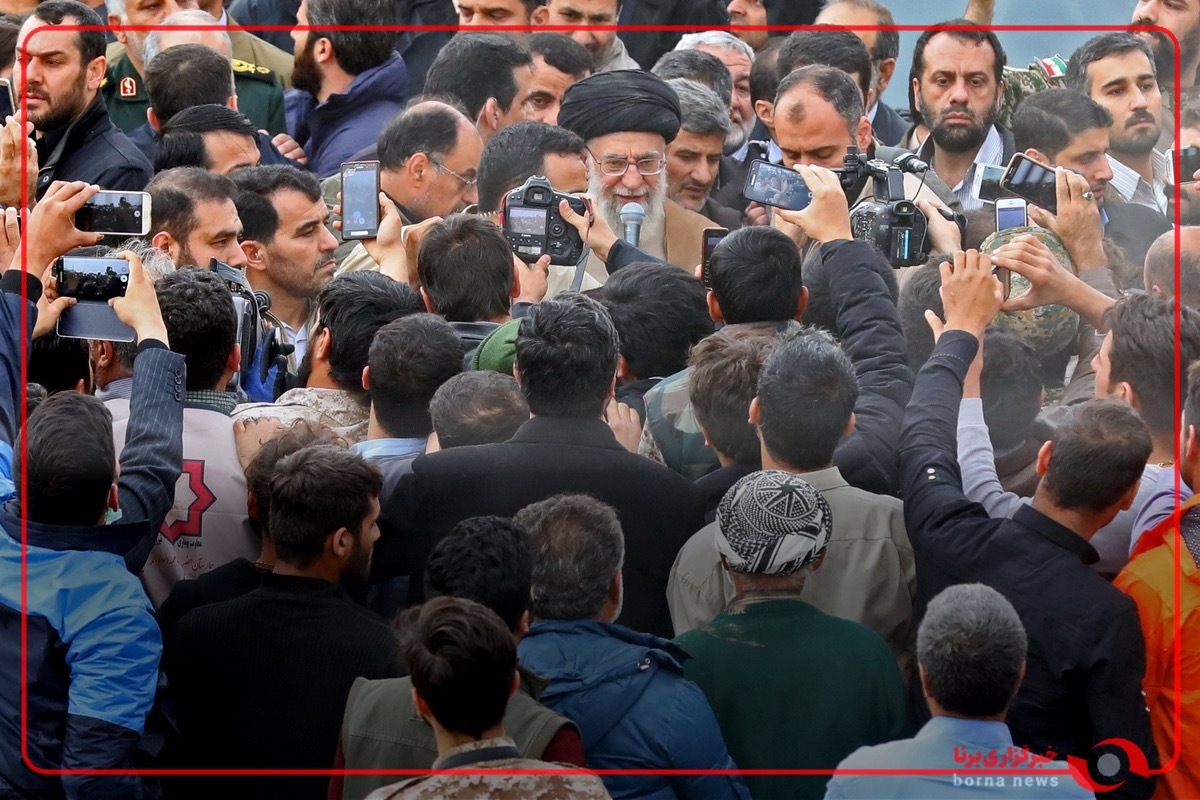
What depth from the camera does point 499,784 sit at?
8.25ft

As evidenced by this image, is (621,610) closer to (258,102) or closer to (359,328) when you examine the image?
(359,328)

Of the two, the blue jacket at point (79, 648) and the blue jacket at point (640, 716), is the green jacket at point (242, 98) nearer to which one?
the blue jacket at point (79, 648)

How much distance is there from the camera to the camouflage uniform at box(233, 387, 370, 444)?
11.2 ft

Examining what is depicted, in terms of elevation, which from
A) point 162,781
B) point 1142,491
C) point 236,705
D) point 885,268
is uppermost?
point 885,268

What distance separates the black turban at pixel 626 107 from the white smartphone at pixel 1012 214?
4.24 ft

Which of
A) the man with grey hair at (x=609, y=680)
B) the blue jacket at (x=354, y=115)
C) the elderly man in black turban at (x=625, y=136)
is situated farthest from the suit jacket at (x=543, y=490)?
the blue jacket at (x=354, y=115)

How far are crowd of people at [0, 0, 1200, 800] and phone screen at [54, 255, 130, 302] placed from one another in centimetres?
1

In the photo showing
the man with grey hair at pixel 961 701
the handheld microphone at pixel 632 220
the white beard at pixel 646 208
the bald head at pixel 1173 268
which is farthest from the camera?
the white beard at pixel 646 208

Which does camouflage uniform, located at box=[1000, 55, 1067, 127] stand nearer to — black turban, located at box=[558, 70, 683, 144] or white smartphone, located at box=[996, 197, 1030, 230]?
black turban, located at box=[558, 70, 683, 144]

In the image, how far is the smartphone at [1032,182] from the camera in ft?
12.7

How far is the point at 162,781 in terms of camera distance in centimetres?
305

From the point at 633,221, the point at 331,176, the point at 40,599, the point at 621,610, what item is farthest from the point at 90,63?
the point at 621,610

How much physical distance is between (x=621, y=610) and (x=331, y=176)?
249cm

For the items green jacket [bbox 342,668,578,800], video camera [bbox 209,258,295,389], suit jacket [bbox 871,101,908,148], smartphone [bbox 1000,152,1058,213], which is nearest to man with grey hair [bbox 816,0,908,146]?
suit jacket [bbox 871,101,908,148]
